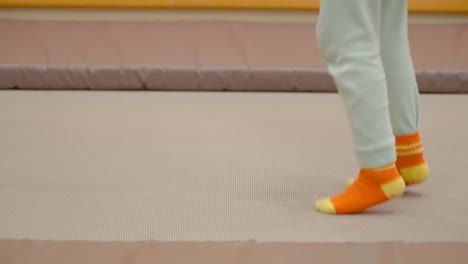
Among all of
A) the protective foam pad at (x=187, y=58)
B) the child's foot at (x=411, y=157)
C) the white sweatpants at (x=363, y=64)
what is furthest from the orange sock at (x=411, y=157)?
the protective foam pad at (x=187, y=58)

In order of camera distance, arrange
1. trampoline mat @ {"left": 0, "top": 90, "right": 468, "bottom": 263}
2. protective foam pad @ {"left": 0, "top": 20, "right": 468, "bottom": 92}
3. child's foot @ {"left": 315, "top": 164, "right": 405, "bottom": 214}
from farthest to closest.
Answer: protective foam pad @ {"left": 0, "top": 20, "right": 468, "bottom": 92}
child's foot @ {"left": 315, "top": 164, "right": 405, "bottom": 214}
trampoline mat @ {"left": 0, "top": 90, "right": 468, "bottom": 263}

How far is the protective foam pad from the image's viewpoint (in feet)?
7.48

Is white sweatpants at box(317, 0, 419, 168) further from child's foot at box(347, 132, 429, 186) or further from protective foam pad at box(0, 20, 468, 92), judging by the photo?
protective foam pad at box(0, 20, 468, 92)

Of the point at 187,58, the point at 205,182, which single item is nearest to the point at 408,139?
the point at 205,182

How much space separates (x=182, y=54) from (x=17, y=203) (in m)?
1.12

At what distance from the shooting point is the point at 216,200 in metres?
1.37

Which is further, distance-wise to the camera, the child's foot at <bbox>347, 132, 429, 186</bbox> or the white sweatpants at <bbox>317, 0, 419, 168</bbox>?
the child's foot at <bbox>347, 132, 429, 186</bbox>

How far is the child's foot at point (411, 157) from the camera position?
132cm

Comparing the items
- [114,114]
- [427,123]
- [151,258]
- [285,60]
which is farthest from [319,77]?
[151,258]

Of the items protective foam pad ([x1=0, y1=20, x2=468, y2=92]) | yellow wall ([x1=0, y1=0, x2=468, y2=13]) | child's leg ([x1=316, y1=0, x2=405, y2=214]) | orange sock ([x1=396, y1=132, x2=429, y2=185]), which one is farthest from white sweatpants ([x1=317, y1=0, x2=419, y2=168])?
yellow wall ([x1=0, y1=0, x2=468, y2=13])

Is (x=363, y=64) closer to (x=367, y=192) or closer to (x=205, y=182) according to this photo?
(x=367, y=192)

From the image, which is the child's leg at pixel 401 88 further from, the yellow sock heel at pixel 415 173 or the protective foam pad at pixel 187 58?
the protective foam pad at pixel 187 58

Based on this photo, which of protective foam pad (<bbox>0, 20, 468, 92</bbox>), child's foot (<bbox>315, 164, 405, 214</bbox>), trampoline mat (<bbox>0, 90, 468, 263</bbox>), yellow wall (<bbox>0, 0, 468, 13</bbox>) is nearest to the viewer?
trampoline mat (<bbox>0, 90, 468, 263</bbox>)

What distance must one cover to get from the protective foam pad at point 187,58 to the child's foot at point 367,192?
3.32ft
